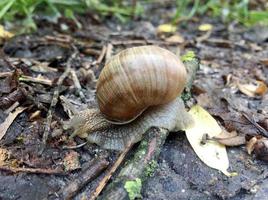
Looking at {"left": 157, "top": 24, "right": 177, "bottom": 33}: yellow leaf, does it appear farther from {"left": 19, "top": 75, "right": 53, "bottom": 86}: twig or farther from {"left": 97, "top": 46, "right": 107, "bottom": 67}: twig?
{"left": 19, "top": 75, "right": 53, "bottom": 86}: twig

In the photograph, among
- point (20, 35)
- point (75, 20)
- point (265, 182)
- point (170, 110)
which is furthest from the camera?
point (75, 20)

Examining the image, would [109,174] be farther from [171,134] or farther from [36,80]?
[36,80]

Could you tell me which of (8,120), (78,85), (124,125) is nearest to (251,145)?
(124,125)

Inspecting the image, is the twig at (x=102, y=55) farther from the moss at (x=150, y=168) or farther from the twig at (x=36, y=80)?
the moss at (x=150, y=168)

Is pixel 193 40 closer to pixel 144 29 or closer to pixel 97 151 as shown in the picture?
pixel 144 29

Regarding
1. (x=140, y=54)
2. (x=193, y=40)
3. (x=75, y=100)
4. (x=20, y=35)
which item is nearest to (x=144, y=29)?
(x=193, y=40)

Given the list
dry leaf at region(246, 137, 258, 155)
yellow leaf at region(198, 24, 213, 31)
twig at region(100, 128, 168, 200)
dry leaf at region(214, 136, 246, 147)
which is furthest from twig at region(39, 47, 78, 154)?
yellow leaf at region(198, 24, 213, 31)
